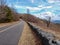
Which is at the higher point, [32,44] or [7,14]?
[32,44]

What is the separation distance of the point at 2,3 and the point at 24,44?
88.3m

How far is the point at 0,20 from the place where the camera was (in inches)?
3770

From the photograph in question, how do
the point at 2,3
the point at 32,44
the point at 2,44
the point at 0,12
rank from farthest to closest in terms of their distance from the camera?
the point at 2,3, the point at 0,12, the point at 32,44, the point at 2,44

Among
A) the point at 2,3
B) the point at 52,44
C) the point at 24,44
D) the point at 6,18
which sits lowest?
the point at 6,18

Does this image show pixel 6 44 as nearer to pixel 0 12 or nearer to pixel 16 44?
pixel 16 44

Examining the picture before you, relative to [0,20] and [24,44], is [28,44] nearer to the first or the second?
[24,44]

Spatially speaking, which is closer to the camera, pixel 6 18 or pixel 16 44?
pixel 16 44

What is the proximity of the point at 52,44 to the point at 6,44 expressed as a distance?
27.5 feet

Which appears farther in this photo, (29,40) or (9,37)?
(9,37)

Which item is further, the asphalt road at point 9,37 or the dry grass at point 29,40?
the dry grass at point 29,40

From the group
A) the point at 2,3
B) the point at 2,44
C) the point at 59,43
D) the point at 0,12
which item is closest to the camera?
the point at 59,43

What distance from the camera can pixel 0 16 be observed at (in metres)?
93.6

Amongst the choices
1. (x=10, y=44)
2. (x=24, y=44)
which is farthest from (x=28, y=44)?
(x=10, y=44)

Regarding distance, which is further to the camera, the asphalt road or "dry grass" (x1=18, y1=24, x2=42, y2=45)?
"dry grass" (x1=18, y1=24, x2=42, y2=45)
